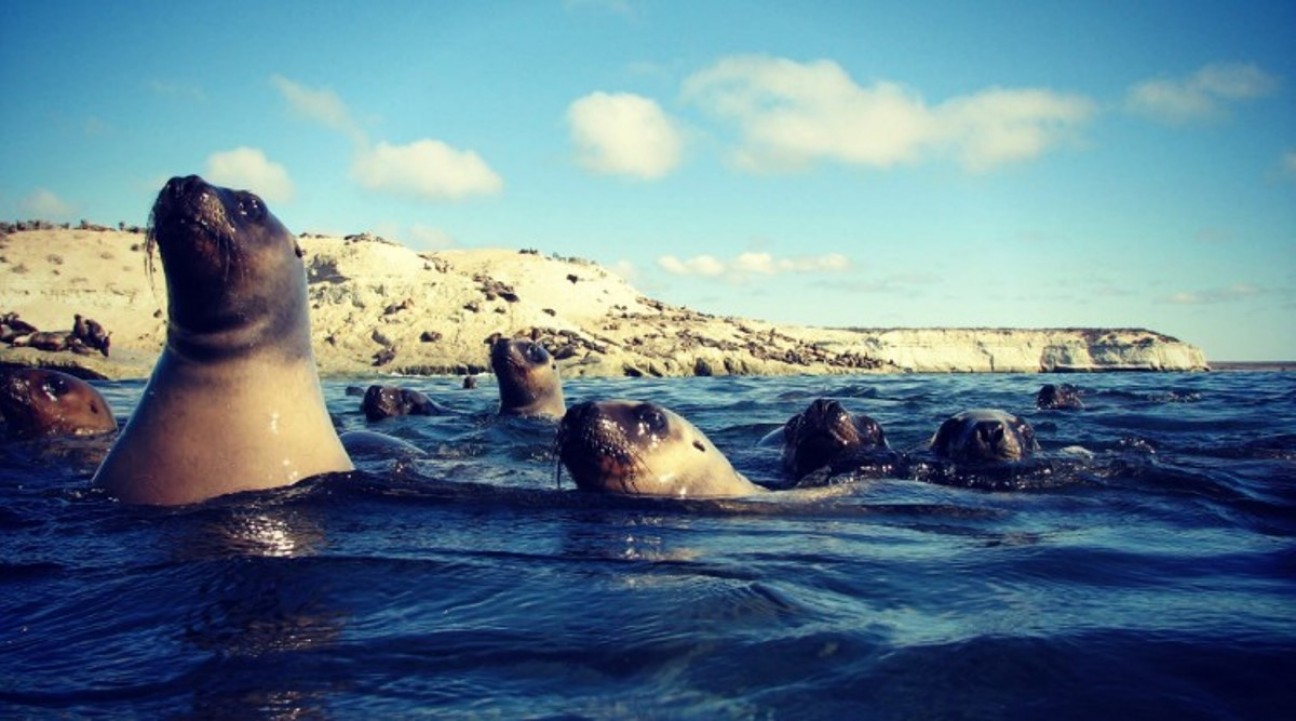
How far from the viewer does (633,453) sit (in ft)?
17.5

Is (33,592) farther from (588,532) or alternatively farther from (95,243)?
(95,243)

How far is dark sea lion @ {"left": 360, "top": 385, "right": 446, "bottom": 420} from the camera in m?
12.0

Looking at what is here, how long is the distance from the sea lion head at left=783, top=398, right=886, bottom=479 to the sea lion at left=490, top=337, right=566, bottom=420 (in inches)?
176

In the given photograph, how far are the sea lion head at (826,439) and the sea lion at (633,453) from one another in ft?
5.61

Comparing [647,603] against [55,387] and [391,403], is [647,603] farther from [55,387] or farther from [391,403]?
[391,403]

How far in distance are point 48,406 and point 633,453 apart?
5.05 meters

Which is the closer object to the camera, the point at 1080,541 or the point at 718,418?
the point at 1080,541

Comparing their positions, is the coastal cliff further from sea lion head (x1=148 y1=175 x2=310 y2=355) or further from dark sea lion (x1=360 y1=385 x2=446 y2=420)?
sea lion head (x1=148 y1=175 x2=310 y2=355)

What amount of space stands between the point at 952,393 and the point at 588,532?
1650 cm

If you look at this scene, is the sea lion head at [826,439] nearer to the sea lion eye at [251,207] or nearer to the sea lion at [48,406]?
the sea lion eye at [251,207]

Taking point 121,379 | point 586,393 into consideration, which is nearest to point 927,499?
point 586,393

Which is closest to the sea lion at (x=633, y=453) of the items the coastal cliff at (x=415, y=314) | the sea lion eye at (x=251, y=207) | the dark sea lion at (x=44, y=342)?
the sea lion eye at (x=251, y=207)

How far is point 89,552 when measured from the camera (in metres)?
3.86

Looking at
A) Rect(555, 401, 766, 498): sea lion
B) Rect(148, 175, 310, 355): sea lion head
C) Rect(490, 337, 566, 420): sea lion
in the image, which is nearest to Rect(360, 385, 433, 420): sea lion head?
Rect(490, 337, 566, 420): sea lion
